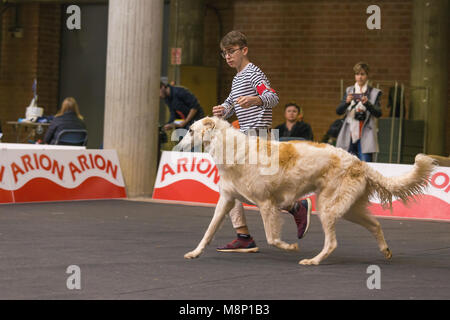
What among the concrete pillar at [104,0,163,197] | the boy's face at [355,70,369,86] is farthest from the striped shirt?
the concrete pillar at [104,0,163,197]

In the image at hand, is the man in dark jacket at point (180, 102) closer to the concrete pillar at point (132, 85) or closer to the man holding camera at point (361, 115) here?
the concrete pillar at point (132, 85)

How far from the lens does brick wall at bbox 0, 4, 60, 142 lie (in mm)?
20766

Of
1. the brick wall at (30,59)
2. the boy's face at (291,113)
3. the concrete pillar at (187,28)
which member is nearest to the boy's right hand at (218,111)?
the boy's face at (291,113)

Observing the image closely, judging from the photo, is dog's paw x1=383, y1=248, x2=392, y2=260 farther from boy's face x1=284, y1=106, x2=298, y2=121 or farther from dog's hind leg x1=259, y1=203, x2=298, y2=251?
boy's face x1=284, y1=106, x2=298, y2=121

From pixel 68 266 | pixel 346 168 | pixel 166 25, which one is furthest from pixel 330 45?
pixel 68 266

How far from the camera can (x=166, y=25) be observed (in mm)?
19266

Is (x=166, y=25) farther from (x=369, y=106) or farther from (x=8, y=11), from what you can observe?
(x=369, y=106)

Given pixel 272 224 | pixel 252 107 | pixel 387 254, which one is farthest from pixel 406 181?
pixel 252 107

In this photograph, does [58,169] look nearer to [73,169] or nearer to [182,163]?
[73,169]

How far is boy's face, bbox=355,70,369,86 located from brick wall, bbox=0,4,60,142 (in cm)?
1151

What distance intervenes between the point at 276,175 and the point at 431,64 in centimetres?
1012

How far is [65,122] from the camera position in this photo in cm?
1330

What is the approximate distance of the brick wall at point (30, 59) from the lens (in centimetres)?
2077

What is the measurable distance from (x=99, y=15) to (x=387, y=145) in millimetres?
8952
